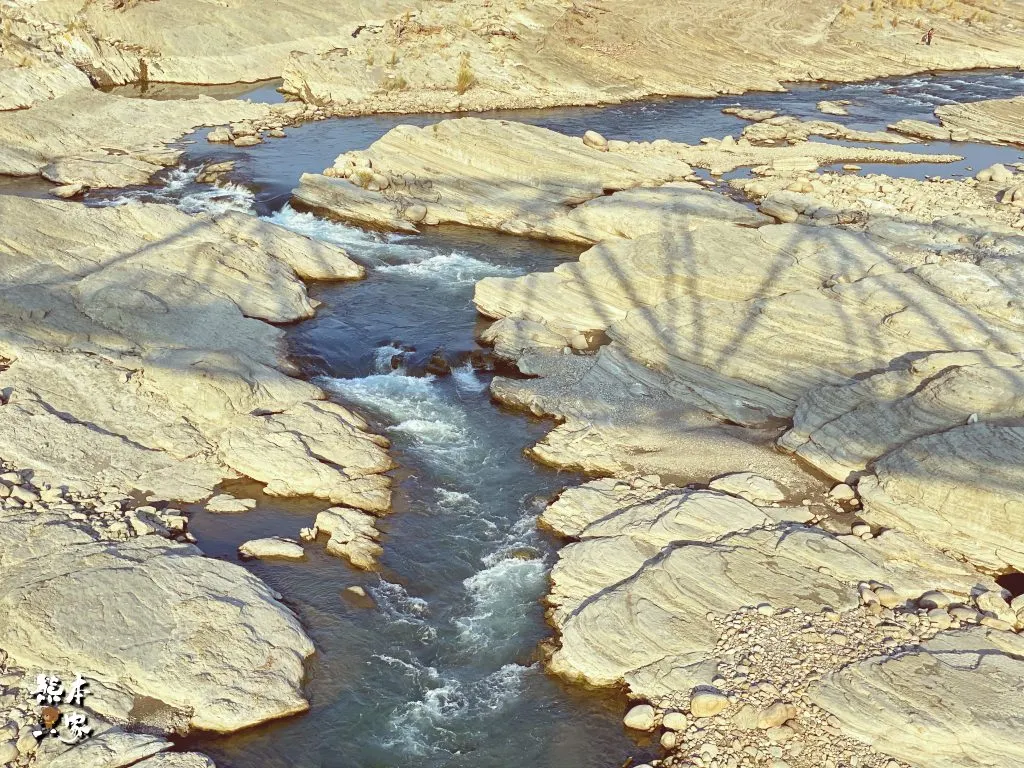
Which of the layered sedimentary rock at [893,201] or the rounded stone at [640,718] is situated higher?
the layered sedimentary rock at [893,201]

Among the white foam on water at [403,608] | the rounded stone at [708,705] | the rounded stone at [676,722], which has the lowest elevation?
the white foam on water at [403,608]

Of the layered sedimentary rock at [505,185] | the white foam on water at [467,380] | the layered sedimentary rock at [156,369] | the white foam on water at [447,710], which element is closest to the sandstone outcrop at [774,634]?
the white foam on water at [447,710]

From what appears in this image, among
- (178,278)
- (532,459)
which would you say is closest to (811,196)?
(532,459)

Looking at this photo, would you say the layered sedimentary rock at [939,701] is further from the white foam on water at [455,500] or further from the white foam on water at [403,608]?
the white foam on water at [455,500]

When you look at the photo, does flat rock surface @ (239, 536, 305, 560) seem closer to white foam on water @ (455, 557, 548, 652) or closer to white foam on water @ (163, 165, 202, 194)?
white foam on water @ (455, 557, 548, 652)

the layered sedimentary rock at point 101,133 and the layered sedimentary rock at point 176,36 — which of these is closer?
the layered sedimentary rock at point 101,133

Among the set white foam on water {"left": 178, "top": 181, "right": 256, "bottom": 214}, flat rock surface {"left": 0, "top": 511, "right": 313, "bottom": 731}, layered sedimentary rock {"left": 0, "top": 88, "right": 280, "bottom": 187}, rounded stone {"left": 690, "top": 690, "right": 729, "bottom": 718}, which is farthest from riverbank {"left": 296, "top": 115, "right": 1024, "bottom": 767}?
layered sedimentary rock {"left": 0, "top": 88, "right": 280, "bottom": 187}
